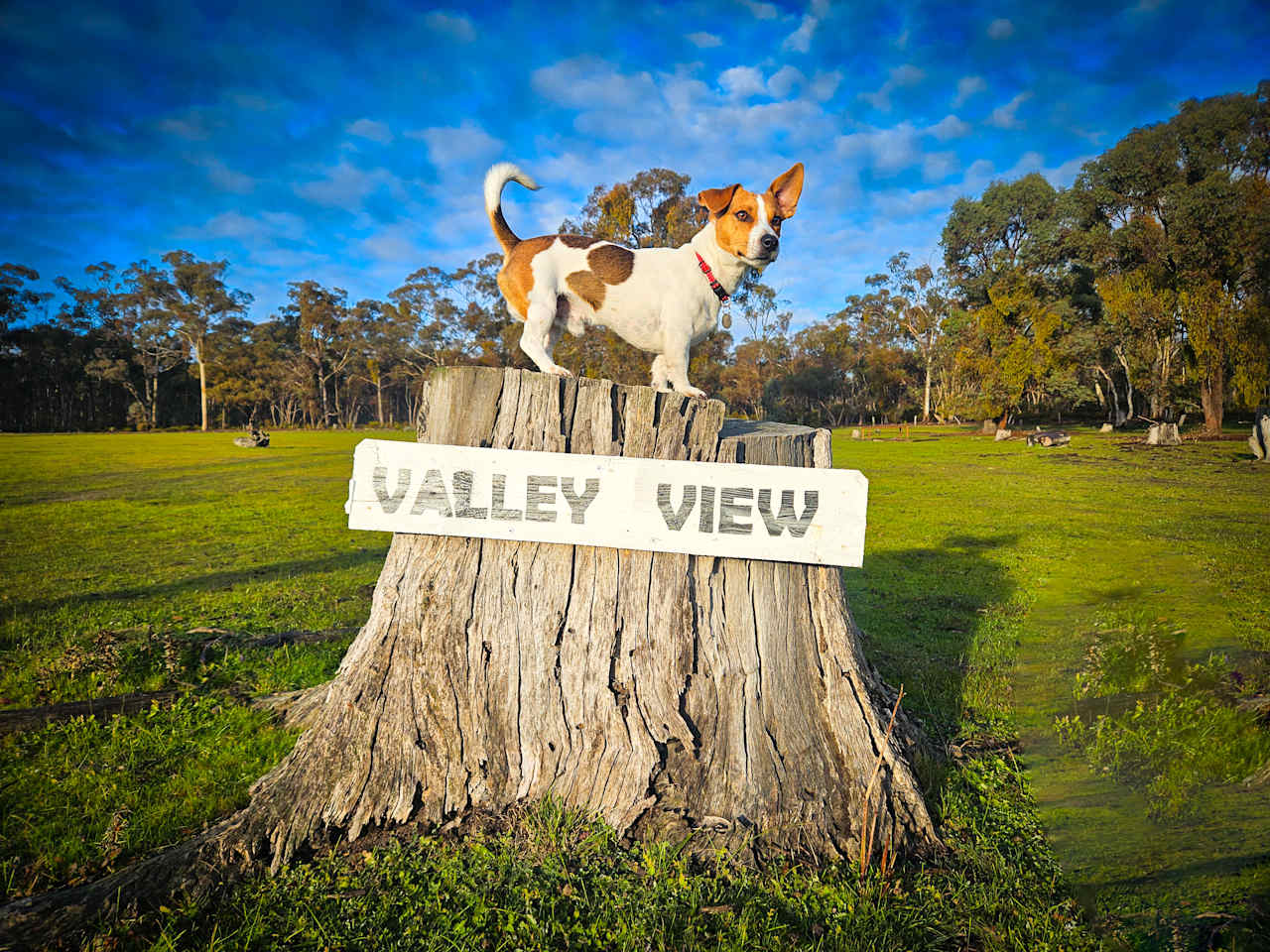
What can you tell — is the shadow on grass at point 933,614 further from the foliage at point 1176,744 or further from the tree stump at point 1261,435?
the tree stump at point 1261,435

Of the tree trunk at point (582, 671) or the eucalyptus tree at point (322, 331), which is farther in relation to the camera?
the eucalyptus tree at point (322, 331)

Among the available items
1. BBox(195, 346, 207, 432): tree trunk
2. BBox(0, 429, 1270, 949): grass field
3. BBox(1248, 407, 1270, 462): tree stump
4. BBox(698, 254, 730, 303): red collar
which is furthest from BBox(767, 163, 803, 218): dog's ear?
BBox(195, 346, 207, 432): tree trunk

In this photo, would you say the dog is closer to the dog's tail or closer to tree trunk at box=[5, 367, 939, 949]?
the dog's tail

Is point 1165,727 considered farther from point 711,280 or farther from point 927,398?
point 927,398

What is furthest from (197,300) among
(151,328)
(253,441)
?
(253,441)

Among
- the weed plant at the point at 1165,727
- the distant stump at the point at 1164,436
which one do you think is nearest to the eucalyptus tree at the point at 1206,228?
the distant stump at the point at 1164,436
